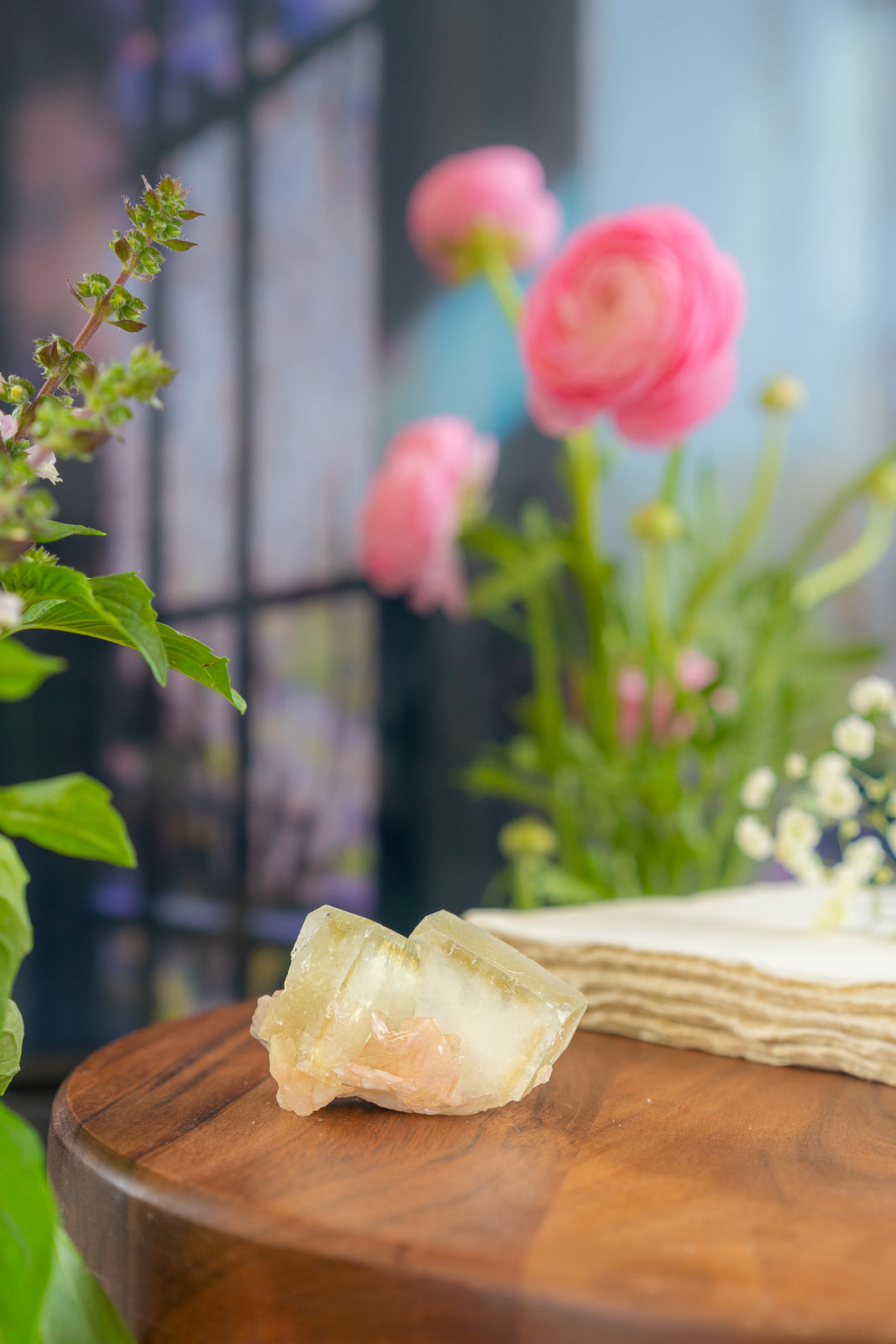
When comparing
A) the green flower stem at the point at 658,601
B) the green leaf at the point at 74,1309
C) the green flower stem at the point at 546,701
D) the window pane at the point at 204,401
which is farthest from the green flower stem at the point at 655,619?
the green leaf at the point at 74,1309

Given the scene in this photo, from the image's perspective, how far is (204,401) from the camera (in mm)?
1216

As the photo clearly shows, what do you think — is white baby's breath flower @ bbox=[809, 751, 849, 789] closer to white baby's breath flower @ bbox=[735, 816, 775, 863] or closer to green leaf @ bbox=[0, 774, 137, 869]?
white baby's breath flower @ bbox=[735, 816, 775, 863]

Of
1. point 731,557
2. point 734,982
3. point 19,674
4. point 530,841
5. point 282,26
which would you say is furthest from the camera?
point 282,26

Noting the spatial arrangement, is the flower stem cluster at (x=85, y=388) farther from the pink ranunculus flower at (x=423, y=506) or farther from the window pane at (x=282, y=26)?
the window pane at (x=282, y=26)

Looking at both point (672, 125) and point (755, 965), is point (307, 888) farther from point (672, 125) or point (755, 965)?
point (672, 125)

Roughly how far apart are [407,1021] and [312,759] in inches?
33.7

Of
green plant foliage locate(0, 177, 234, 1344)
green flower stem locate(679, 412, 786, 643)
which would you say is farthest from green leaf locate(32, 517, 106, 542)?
green flower stem locate(679, 412, 786, 643)

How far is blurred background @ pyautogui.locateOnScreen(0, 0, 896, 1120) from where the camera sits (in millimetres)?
1164

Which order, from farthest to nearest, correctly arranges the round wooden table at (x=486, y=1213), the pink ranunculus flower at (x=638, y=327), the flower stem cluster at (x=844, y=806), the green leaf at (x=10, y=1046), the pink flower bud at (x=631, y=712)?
the pink flower bud at (x=631, y=712) → the pink ranunculus flower at (x=638, y=327) → the flower stem cluster at (x=844, y=806) → the green leaf at (x=10, y=1046) → the round wooden table at (x=486, y=1213)

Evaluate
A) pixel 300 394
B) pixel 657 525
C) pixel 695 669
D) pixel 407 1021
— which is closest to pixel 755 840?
pixel 407 1021

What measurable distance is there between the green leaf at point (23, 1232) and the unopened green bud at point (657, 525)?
0.80 m

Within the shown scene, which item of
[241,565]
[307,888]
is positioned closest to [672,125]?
[241,565]

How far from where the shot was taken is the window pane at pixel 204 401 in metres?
1.21

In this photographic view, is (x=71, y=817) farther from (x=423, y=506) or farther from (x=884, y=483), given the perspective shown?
(x=884, y=483)
